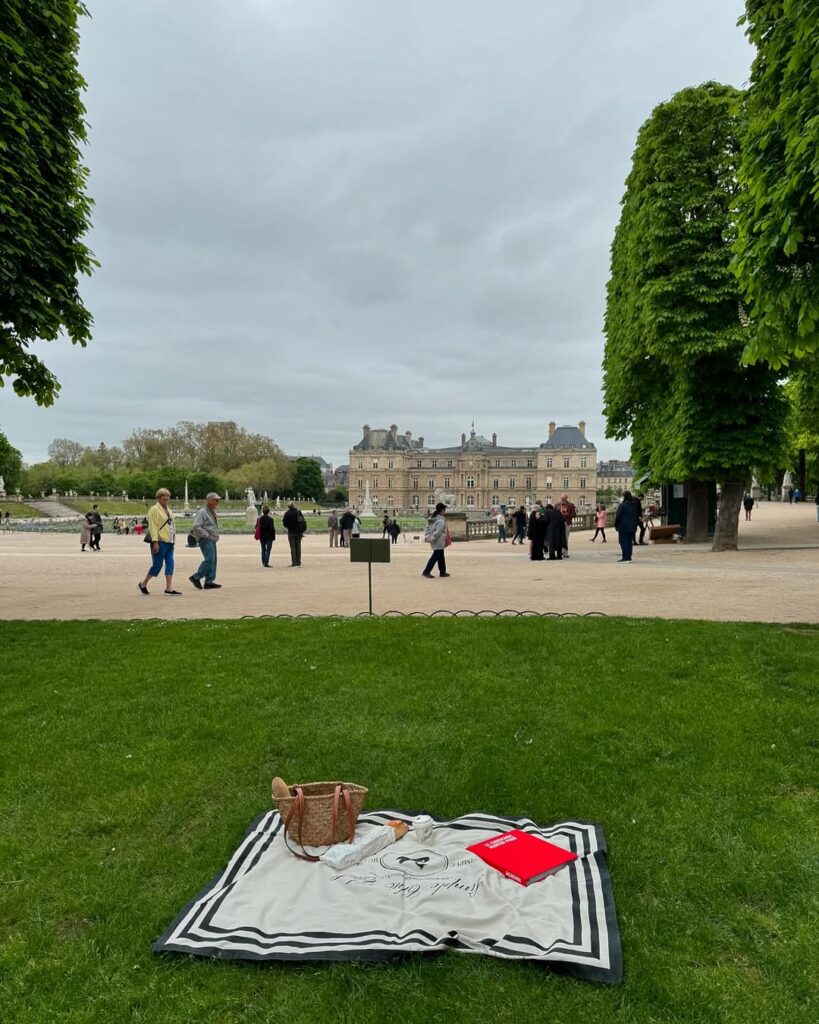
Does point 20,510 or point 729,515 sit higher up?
point 729,515

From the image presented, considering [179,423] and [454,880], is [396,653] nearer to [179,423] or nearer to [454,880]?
[454,880]

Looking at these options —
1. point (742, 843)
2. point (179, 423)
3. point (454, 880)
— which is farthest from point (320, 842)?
point (179, 423)

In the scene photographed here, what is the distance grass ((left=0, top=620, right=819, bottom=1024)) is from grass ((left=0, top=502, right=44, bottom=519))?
70954 mm

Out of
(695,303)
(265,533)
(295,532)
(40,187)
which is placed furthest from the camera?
(695,303)

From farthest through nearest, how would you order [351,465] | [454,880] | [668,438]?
[351,465] → [668,438] → [454,880]

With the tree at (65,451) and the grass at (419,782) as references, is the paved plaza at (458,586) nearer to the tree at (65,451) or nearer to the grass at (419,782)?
the grass at (419,782)

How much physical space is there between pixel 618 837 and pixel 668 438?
18.0m

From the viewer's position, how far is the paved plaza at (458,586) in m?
10.3

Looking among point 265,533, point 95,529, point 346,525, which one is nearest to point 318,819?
point 265,533

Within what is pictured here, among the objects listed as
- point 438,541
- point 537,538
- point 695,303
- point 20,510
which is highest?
point 695,303

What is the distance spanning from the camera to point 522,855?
3.34m

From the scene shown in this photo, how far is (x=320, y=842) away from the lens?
11.6 ft

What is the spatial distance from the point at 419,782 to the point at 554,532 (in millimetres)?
15654

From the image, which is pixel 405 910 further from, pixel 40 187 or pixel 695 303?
pixel 695 303
